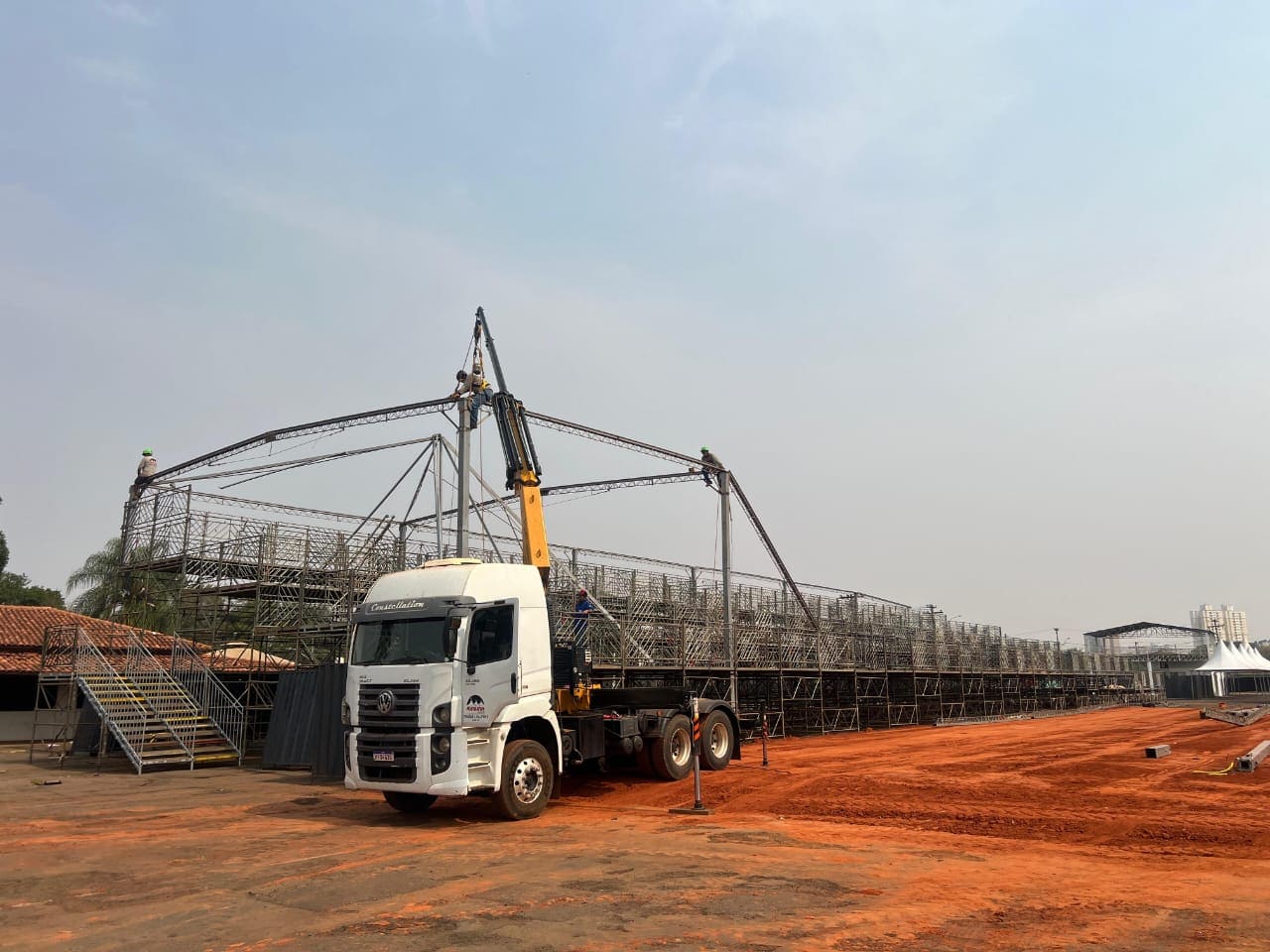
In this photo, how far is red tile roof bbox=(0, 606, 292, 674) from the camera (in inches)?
1070

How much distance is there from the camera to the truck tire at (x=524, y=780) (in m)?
12.7

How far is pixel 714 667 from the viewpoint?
27.4 m

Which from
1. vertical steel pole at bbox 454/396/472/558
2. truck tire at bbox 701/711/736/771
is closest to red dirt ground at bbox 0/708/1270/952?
truck tire at bbox 701/711/736/771

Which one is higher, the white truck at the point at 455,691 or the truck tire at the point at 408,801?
the white truck at the point at 455,691

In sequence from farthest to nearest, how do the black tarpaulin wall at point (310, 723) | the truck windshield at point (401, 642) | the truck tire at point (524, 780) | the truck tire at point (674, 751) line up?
the black tarpaulin wall at point (310, 723), the truck tire at point (674, 751), the truck tire at point (524, 780), the truck windshield at point (401, 642)

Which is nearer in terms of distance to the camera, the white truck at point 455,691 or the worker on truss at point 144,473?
the white truck at point 455,691

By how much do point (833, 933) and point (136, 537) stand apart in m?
29.8

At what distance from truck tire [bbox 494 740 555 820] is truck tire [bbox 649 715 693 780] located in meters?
3.71

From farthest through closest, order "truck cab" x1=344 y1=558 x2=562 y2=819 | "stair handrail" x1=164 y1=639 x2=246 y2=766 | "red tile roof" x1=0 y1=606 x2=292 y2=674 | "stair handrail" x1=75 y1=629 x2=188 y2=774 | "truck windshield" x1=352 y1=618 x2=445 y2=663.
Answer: "red tile roof" x1=0 y1=606 x2=292 y2=674 → "stair handrail" x1=164 y1=639 x2=246 y2=766 → "stair handrail" x1=75 y1=629 x2=188 y2=774 → "truck windshield" x1=352 y1=618 x2=445 y2=663 → "truck cab" x1=344 y1=558 x2=562 y2=819

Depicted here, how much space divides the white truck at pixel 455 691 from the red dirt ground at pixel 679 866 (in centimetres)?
67

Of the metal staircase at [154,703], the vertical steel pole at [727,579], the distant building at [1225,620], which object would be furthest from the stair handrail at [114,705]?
the distant building at [1225,620]

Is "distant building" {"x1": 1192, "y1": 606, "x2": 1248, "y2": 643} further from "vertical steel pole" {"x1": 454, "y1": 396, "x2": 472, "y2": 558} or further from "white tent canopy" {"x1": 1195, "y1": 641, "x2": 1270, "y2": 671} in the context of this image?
"vertical steel pole" {"x1": 454, "y1": 396, "x2": 472, "y2": 558}

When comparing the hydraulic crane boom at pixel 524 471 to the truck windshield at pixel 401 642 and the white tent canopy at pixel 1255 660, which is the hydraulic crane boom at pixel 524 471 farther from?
the white tent canopy at pixel 1255 660

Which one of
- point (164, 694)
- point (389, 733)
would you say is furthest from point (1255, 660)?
point (389, 733)
